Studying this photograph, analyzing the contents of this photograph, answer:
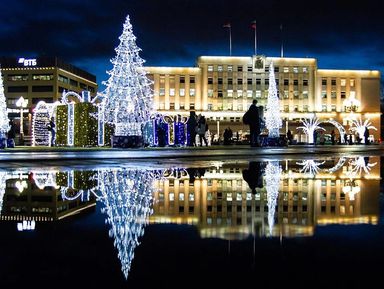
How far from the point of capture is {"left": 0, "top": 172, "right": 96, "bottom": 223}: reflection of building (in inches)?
167

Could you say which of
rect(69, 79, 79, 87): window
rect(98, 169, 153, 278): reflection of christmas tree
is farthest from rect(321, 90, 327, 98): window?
rect(98, 169, 153, 278): reflection of christmas tree

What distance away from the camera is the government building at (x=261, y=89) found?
102625 mm

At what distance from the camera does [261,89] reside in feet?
342

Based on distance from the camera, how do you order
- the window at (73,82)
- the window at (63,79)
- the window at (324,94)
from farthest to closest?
the window at (73,82)
the window at (63,79)
the window at (324,94)

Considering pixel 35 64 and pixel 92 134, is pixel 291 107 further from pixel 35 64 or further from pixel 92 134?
pixel 92 134

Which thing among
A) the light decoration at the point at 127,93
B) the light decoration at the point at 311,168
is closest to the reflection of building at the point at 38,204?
the light decoration at the point at 311,168

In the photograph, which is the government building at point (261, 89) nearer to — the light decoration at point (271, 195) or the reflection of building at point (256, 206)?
the light decoration at point (271, 195)

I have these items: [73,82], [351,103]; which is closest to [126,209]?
[351,103]

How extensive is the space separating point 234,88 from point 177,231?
101537 millimetres

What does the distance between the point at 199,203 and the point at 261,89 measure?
10101cm

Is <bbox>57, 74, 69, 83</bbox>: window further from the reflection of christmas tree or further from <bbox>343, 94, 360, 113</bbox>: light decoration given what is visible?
the reflection of christmas tree

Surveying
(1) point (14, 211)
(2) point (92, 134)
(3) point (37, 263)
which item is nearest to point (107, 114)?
(2) point (92, 134)

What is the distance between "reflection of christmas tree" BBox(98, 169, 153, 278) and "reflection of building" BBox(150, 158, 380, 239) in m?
0.15

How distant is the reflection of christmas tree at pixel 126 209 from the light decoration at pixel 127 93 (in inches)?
704
